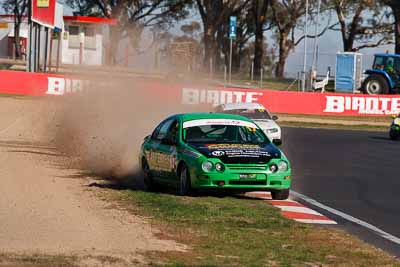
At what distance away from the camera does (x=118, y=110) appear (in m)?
32.7

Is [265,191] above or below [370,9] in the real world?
below

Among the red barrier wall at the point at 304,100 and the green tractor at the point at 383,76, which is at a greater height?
the green tractor at the point at 383,76

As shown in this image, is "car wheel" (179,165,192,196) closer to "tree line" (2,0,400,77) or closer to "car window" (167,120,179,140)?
"car window" (167,120,179,140)

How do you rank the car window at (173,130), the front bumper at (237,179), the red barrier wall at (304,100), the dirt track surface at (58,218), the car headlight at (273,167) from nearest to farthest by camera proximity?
1. the dirt track surface at (58,218)
2. the front bumper at (237,179)
3. the car headlight at (273,167)
4. the car window at (173,130)
5. the red barrier wall at (304,100)

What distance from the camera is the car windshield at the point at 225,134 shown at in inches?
628

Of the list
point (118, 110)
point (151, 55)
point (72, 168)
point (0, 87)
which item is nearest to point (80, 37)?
point (151, 55)

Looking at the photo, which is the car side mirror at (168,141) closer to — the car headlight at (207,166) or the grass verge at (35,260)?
the car headlight at (207,166)

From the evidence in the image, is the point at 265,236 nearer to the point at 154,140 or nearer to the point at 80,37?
the point at 154,140

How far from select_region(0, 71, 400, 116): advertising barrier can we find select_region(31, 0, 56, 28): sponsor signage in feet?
20.1

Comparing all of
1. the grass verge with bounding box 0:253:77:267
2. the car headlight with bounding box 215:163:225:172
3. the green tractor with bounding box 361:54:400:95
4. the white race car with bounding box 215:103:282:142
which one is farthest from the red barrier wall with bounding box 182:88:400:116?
the grass verge with bounding box 0:253:77:267

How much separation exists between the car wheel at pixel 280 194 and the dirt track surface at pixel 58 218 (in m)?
2.67

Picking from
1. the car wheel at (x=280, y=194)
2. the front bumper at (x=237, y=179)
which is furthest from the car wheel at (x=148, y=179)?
the car wheel at (x=280, y=194)

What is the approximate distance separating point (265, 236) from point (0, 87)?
3835 centimetres

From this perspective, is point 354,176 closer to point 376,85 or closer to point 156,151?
point 156,151
